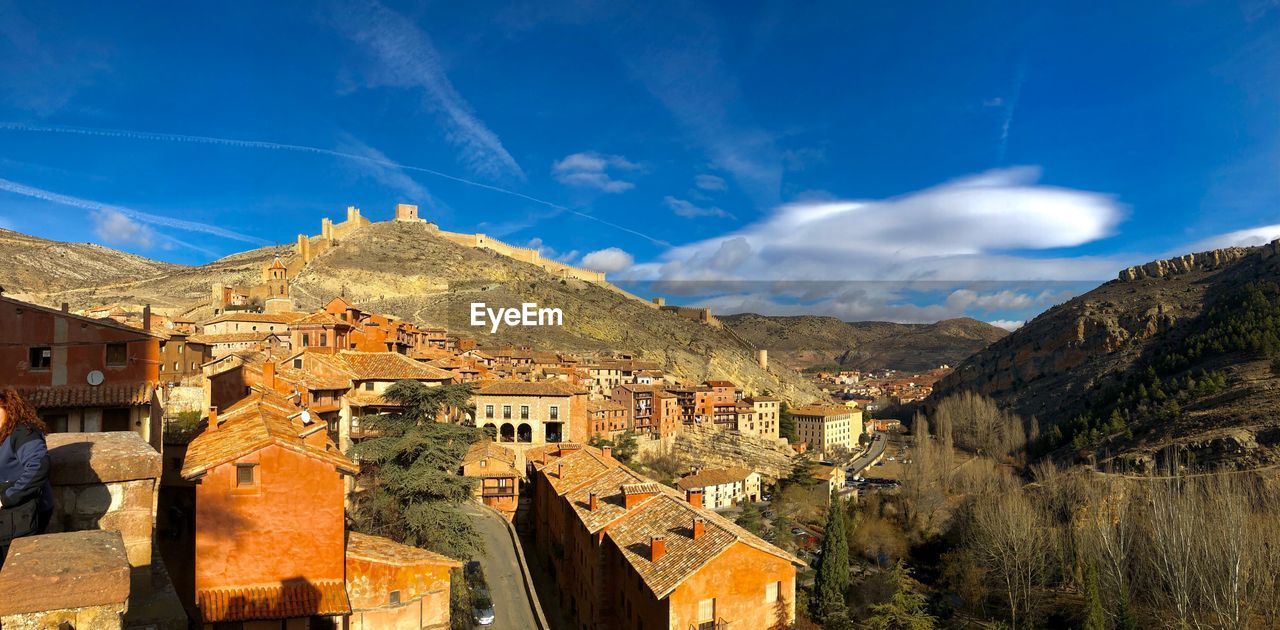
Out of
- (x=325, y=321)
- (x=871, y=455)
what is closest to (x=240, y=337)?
(x=325, y=321)

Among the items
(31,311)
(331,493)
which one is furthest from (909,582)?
(31,311)

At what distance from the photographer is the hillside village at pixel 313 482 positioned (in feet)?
31.4

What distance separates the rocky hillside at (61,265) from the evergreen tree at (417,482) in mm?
82097

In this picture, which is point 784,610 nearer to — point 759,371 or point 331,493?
point 331,493

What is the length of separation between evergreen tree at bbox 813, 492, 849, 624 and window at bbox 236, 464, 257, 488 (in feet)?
86.5

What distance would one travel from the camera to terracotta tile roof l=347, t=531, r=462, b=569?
36.2 ft

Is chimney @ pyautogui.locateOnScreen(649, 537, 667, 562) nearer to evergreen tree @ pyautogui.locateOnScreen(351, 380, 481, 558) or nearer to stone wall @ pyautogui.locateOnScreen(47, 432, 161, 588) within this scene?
evergreen tree @ pyautogui.locateOnScreen(351, 380, 481, 558)

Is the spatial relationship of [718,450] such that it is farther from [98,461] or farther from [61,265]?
[61,265]

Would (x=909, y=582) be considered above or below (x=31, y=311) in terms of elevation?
below

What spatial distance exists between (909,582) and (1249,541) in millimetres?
15459

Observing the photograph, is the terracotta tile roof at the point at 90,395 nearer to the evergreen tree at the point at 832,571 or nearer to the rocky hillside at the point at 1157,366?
the evergreen tree at the point at 832,571

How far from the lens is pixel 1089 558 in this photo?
29.6 m

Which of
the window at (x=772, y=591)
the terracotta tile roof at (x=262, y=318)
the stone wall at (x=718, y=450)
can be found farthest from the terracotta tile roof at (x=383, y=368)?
the stone wall at (x=718, y=450)

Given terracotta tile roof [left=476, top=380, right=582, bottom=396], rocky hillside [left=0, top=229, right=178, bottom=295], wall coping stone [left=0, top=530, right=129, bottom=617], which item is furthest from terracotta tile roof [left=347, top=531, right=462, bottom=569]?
rocky hillside [left=0, top=229, right=178, bottom=295]
